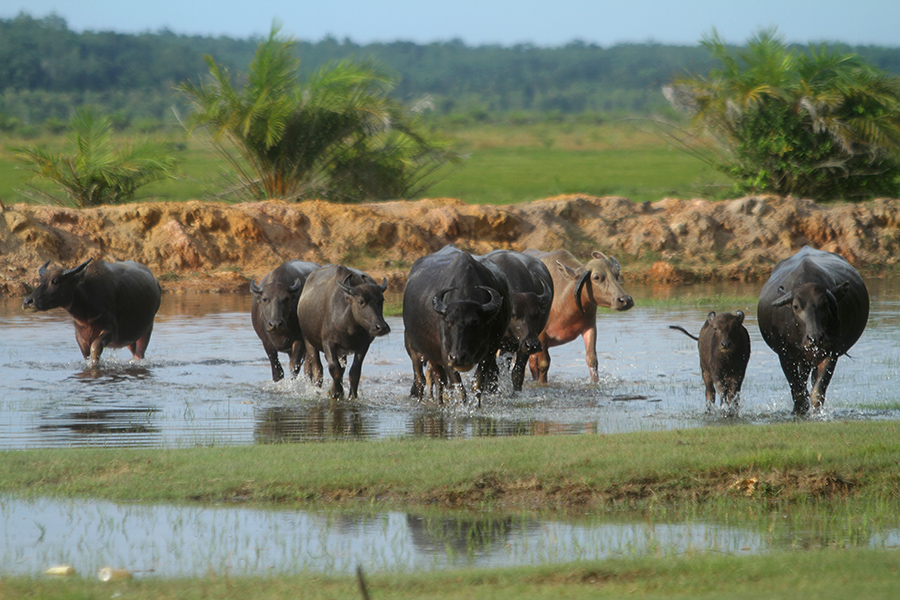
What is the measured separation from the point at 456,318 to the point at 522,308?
163 centimetres

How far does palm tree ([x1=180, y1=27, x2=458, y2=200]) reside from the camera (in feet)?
98.7

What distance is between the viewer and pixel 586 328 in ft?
43.6

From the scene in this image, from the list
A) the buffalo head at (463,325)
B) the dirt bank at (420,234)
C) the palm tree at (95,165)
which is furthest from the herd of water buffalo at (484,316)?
the palm tree at (95,165)

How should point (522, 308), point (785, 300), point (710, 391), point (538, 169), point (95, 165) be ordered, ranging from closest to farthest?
point (785, 300), point (710, 391), point (522, 308), point (95, 165), point (538, 169)

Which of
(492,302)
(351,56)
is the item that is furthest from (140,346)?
(351,56)

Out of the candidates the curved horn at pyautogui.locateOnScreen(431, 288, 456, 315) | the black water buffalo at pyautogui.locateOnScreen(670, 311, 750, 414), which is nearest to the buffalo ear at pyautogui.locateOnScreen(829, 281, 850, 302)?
the black water buffalo at pyautogui.locateOnScreen(670, 311, 750, 414)

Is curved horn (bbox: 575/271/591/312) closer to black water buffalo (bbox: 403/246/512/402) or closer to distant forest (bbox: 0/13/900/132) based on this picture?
black water buffalo (bbox: 403/246/512/402)

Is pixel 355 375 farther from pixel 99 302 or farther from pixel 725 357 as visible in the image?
pixel 99 302

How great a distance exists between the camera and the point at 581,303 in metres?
13.1

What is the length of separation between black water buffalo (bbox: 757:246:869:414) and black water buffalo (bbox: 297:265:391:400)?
13.0 feet

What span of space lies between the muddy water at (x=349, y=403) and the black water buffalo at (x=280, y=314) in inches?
18.0

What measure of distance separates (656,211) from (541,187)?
2204 centimetres

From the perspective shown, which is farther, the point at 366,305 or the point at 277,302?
the point at 277,302

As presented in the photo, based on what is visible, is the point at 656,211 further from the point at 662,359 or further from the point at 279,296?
the point at 279,296
